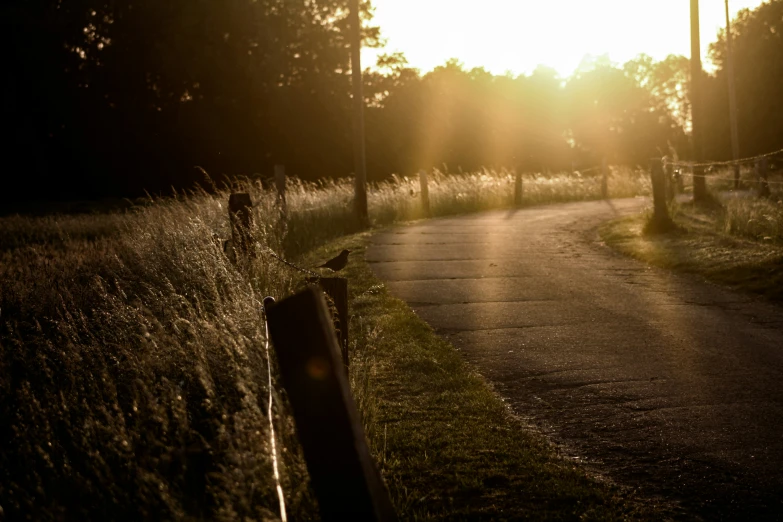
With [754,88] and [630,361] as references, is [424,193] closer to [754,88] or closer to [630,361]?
[630,361]

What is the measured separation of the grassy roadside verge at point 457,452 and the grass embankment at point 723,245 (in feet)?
16.2

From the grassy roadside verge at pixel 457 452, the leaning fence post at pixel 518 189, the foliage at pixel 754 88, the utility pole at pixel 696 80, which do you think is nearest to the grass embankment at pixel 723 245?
the utility pole at pixel 696 80

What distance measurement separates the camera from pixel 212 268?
25.0 ft

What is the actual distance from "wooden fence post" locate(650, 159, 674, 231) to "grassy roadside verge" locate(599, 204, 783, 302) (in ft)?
1.04

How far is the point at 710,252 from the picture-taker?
1256cm

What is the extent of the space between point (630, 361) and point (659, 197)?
9300 millimetres

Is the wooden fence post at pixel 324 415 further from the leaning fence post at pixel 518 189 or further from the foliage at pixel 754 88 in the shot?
the foliage at pixel 754 88

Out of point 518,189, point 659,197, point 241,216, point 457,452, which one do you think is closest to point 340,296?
point 457,452

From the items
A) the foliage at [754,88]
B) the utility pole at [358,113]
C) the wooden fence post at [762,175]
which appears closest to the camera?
the utility pole at [358,113]

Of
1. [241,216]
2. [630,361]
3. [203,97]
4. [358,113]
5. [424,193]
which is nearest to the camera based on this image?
[630,361]

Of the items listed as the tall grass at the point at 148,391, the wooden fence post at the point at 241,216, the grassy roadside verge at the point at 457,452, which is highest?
the wooden fence post at the point at 241,216

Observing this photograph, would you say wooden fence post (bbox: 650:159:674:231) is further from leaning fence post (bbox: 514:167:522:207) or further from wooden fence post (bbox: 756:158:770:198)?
leaning fence post (bbox: 514:167:522:207)

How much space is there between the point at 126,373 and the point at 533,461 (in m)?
2.78

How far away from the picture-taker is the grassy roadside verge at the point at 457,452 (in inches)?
164
